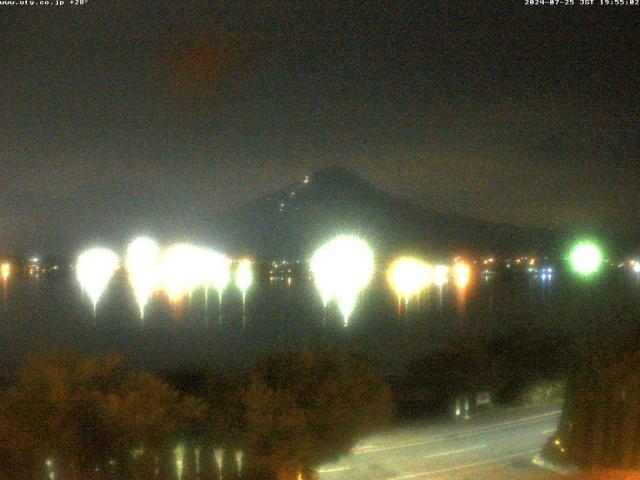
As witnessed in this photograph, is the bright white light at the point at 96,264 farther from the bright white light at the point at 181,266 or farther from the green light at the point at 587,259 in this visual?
the green light at the point at 587,259

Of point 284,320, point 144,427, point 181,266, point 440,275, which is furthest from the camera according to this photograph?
point 440,275

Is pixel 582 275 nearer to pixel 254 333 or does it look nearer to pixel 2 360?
pixel 254 333

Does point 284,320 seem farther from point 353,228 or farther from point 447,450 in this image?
point 353,228

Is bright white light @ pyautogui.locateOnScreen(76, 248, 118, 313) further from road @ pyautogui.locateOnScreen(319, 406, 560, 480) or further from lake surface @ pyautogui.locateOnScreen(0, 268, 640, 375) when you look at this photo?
road @ pyautogui.locateOnScreen(319, 406, 560, 480)

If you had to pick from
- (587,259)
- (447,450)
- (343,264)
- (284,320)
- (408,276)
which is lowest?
(447,450)

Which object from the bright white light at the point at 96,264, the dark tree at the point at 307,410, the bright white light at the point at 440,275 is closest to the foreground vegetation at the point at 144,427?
the dark tree at the point at 307,410

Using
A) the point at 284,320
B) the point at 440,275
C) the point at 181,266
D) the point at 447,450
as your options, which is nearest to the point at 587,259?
the point at 440,275
